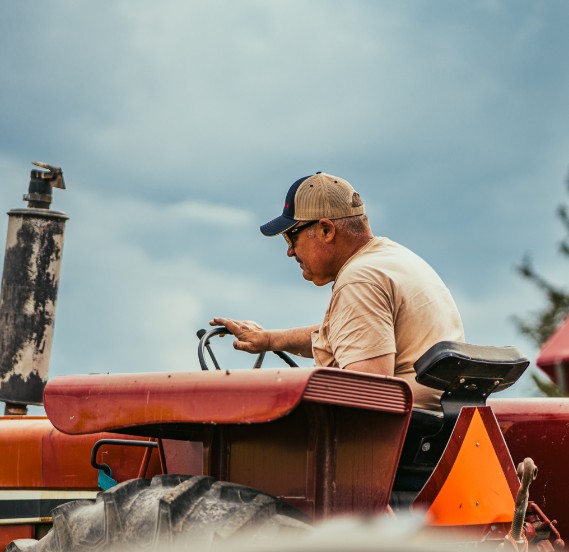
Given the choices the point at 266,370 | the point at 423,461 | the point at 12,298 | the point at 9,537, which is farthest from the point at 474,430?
the point at 12,298

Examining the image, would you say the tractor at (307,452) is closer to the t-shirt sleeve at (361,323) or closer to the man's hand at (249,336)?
the t-shirt sleeve at (361,323)

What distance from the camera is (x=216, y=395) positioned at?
2.62 meters

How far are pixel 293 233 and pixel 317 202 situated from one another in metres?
0.15

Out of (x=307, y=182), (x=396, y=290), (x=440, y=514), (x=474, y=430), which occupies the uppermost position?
(x=307, y=182)

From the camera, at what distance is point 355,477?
2811 millimetres

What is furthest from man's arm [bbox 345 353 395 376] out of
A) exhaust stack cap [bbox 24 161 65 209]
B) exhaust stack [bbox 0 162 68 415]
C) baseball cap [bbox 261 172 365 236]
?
exhaust stack cap [bbox 24 161 65 209]

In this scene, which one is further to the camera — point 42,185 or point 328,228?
point 42,185

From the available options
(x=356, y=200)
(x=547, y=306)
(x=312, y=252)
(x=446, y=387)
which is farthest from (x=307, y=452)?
(x=547, y=306)

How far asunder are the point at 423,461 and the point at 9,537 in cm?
169

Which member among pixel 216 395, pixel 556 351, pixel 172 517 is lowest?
pixel 172 517

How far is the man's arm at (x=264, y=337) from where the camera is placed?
4.14m

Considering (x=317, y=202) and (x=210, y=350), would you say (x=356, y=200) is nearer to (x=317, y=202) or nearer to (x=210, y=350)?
(x=317, y=202)

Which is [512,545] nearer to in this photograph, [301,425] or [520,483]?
[520,483]

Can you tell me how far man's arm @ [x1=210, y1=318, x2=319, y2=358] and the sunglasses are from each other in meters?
0.42
